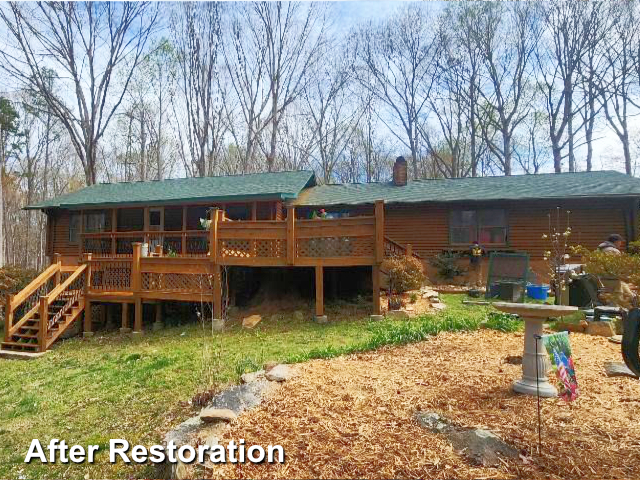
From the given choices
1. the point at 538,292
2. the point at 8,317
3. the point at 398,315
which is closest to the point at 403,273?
the point at 398,315

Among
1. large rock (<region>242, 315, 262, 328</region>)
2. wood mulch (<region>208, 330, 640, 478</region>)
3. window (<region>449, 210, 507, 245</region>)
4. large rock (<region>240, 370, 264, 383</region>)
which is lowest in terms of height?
large rock (<region>242, 315, 262, 328</region>)

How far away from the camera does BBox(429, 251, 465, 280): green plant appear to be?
13867 mm

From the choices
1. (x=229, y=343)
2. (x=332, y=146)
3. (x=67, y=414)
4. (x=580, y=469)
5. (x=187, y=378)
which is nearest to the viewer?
(x=580, y=469)

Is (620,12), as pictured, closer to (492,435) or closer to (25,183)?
(492,435)

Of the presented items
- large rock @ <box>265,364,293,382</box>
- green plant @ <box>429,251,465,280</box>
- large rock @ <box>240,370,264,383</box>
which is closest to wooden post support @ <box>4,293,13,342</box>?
large rock @ <box>240,370,264,383</box>

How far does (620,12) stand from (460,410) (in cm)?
2541

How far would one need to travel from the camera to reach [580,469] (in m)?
2.58

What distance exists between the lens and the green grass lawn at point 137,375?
169 inches

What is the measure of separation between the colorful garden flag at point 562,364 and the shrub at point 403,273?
6595mm

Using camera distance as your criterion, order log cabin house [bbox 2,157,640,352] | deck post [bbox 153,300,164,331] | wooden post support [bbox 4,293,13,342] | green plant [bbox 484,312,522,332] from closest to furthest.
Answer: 1. green plant [bbox 484,312,522,332]
2. log cabin house [bbox 2,157,640,352]
3. wooden post support [bbox 4,293,13,342]
4. deck post [bbox 153,300,164,331]

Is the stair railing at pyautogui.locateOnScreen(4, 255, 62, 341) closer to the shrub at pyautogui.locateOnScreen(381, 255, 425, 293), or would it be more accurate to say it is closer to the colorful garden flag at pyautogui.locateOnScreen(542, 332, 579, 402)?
the shrub at pyautogui.locateOnScreen(381, 255, 425, 293)

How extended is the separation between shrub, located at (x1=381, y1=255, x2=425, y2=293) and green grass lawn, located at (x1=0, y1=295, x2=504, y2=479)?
1.09 m

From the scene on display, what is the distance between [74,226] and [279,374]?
1771cm

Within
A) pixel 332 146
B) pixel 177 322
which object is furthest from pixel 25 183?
pixel 177 322
